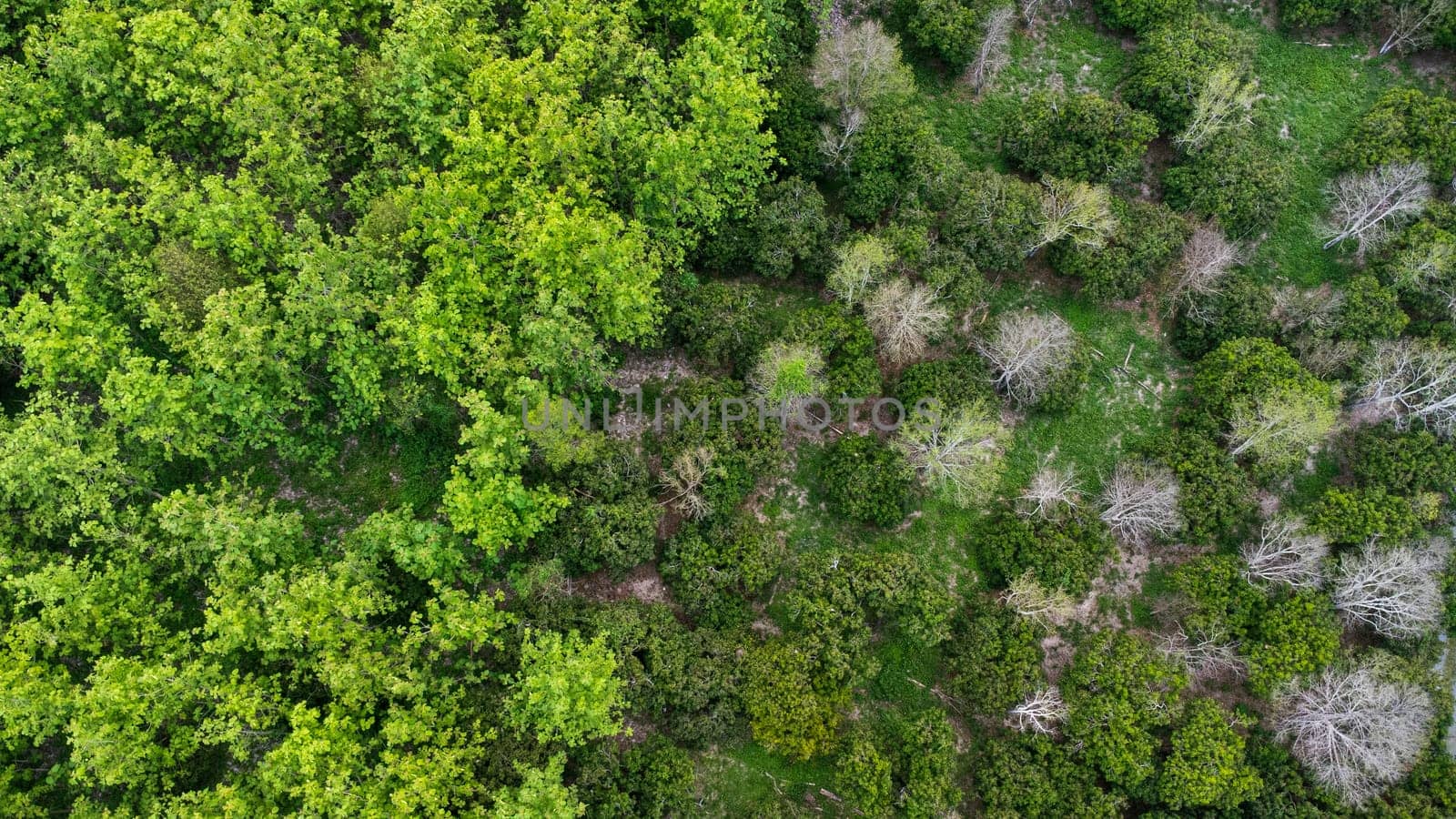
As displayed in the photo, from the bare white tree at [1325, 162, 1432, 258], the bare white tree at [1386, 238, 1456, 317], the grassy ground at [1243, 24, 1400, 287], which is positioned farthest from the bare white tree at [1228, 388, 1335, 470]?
the bare white tree at [1325, 162, 1432, 258]

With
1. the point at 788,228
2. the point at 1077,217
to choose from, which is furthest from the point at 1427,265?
the point at 788,228

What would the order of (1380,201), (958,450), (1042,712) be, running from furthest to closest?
(1380,201) < (958,450) < (1042,712)

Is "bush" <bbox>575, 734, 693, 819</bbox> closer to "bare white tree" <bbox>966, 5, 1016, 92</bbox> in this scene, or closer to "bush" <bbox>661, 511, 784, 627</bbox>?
"bush" <bbox>661, 511, 784, 627</bbox>

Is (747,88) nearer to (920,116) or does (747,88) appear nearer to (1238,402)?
(920,116)

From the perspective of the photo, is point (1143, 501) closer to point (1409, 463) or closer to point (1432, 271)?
point (1409, 463)

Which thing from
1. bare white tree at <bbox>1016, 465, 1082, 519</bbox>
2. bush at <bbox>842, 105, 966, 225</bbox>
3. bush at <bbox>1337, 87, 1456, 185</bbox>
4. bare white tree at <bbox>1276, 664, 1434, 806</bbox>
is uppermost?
bush at <bbox>1337, 87, 1456, 185</bbox>
